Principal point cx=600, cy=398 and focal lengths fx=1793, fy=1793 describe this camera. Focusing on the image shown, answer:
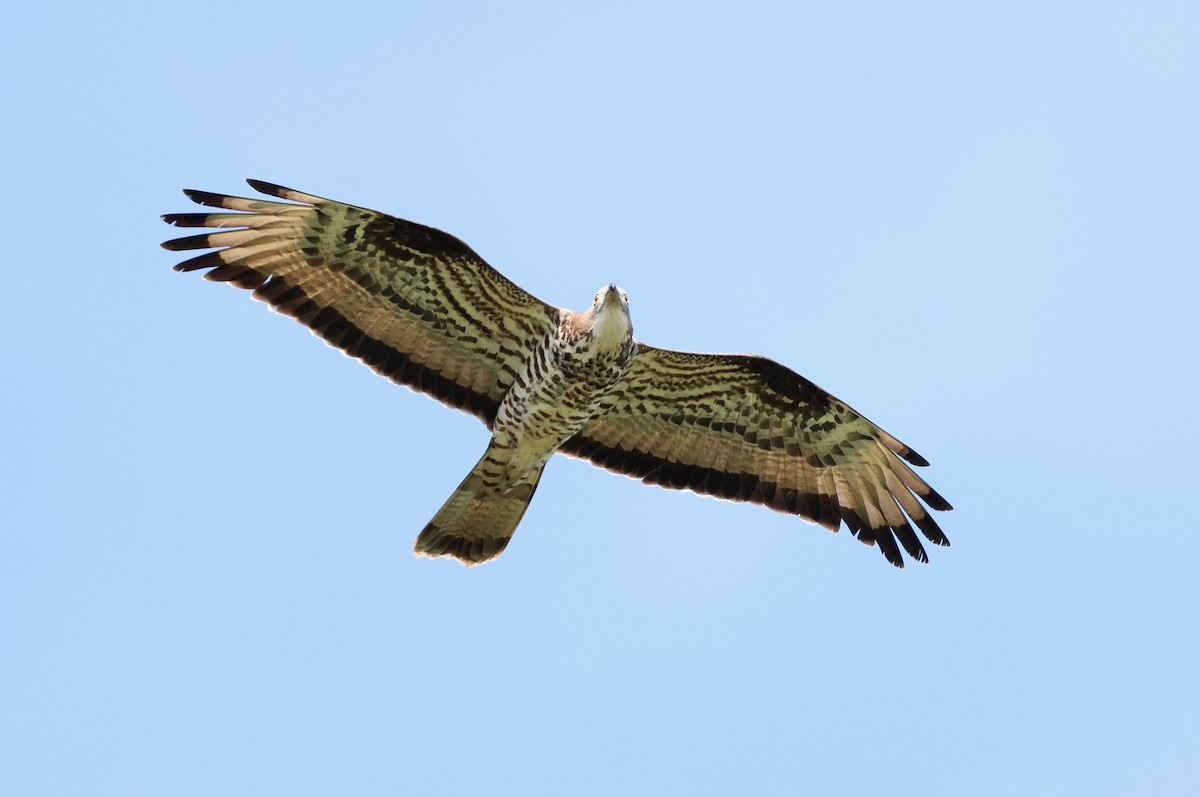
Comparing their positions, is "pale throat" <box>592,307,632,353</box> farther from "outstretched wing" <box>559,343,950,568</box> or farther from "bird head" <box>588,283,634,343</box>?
"outstretched wing" <box>559,343,950,568</box>

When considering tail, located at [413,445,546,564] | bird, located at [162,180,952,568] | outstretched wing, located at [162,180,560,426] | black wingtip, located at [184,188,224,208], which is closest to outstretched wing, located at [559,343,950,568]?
bird, located at [162,180,952,568]

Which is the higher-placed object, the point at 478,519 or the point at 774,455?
the point at 774,455

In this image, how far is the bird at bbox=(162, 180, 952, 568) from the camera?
13.4 metres

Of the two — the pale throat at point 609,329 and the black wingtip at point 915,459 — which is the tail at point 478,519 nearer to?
the pale throat at point 609,329

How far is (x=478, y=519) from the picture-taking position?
46.3ft

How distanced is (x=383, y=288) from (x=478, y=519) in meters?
1.97

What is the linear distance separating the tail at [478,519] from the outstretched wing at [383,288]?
0.56 m

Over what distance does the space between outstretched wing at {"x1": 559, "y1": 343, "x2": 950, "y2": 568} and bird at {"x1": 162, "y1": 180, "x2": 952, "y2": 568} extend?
1cm

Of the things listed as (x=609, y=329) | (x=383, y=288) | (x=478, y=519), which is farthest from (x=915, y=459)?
(x=383, y=288)

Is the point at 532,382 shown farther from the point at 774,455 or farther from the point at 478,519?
the point at 774,455

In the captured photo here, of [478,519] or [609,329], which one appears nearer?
[609,329]

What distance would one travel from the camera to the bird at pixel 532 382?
13.4 meters

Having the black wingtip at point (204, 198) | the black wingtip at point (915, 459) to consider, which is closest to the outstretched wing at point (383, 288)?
the black wingtip at point (204, 198)

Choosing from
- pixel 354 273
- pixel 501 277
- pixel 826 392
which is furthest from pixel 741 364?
pixel 354 273
